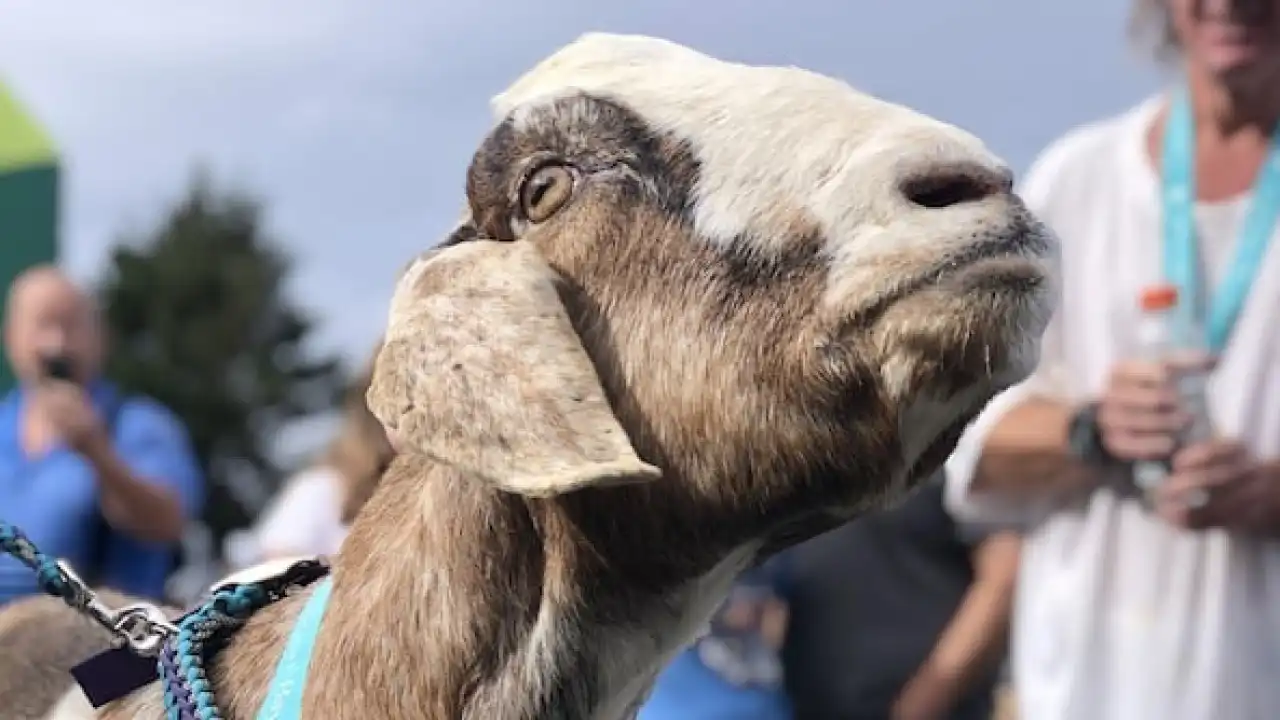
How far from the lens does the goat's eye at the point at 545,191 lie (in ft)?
6.46

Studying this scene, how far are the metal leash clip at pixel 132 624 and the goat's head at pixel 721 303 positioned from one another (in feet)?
1.94

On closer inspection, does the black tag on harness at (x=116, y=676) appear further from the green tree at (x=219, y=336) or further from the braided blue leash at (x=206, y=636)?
the green tree at (x=219, y=336)

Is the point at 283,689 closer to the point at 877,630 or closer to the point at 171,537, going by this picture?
the point at 171,537

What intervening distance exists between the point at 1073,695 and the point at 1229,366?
57 centimetres

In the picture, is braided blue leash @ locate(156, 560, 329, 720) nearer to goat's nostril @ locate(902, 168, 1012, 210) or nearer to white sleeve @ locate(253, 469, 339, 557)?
goat's nostril @ locate(902, 168, 1012, 210)

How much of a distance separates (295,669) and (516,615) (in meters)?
0.26

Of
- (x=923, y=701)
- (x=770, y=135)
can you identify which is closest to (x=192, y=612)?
(x=770, y=135)

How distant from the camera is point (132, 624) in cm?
228

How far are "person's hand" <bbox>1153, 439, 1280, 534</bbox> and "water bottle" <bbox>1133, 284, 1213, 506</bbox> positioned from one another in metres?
0.02

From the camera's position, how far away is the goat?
5.81 feet

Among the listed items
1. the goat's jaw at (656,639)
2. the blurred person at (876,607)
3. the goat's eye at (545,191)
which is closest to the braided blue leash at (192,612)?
the goat's jaw at (656,639)

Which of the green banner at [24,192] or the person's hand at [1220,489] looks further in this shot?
the green banner at [24,192]

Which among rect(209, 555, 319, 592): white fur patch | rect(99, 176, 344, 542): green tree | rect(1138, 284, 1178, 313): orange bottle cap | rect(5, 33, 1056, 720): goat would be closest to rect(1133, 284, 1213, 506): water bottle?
rect(1138, 284, 1178, 313): orange bottle cap

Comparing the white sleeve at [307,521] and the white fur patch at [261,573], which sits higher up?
the white fur patch at [261,573]
